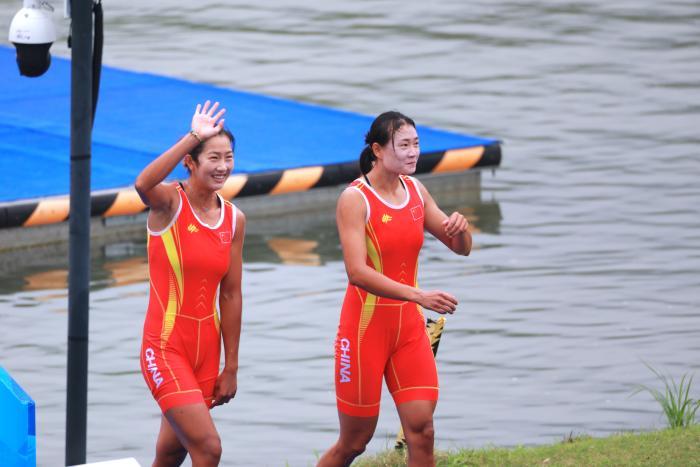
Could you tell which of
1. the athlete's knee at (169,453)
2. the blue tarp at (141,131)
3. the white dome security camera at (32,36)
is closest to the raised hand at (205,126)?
the white dome security camera at (32,36)

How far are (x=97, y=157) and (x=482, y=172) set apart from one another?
11.9 feet

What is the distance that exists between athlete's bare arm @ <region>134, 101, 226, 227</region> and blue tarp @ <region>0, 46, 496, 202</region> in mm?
6485

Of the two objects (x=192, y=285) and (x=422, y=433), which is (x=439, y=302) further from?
(x=192, y=285)

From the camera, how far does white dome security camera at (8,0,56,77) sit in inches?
277

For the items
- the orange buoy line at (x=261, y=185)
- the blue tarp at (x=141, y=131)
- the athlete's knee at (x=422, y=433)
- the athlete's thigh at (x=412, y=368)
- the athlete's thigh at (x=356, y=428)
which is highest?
the athlete's thigh at (x=412, y=368)

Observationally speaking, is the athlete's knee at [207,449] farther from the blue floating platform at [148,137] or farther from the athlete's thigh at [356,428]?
the blue floating platform at [148,137]

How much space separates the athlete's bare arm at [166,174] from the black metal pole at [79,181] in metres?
0.35

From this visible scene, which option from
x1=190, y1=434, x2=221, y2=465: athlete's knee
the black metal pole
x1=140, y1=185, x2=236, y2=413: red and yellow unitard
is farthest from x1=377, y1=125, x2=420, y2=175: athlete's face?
x1=190, y1=434, x2=221, y2=465: athlete's knee

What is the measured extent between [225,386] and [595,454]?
1.89 m

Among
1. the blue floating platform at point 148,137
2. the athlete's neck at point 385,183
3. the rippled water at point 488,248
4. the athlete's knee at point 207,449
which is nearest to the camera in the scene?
the athlete's knee at point 207,449

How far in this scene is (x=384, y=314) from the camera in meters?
6.95

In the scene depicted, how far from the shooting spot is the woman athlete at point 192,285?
260 inches

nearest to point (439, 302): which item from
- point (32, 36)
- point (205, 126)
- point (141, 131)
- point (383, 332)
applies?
point (383, 332)

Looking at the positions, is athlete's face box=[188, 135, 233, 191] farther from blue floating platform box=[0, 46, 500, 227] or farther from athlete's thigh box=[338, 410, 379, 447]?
blue floating platform box=[0, 46, 500, 227]
